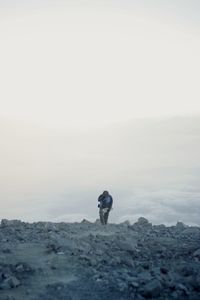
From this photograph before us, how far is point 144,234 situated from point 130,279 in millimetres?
8282

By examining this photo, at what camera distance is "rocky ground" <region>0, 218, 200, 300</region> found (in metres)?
11.3

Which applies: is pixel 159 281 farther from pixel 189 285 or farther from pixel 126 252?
pixel 126 252

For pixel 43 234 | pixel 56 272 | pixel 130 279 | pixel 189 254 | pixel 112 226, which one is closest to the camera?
pixel 130 279

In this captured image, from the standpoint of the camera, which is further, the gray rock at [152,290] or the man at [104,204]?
the man at [104,204]

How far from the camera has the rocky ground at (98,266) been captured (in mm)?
11336

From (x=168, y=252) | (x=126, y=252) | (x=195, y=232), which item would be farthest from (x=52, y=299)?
(x=195, y=232)

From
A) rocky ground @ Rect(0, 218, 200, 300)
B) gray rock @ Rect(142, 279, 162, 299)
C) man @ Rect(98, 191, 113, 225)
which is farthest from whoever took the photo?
man @ Rect(98, 191, 113, 225)

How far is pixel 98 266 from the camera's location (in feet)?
44.9

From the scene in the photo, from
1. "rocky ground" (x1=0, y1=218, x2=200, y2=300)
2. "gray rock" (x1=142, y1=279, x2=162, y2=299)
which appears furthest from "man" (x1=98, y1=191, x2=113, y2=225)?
"gray rock" (x1=142, y1=279, x2=162, y2=299)

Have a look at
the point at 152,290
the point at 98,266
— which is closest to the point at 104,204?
the point at 98,266

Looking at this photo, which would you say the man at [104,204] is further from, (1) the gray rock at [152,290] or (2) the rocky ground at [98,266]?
(1) the gray rock at [152,290]

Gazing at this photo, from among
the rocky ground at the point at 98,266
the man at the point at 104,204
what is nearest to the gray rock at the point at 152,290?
the rocky ground at the point at 98,266

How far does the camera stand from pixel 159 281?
1156cm

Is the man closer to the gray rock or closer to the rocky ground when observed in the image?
the rocky ground
